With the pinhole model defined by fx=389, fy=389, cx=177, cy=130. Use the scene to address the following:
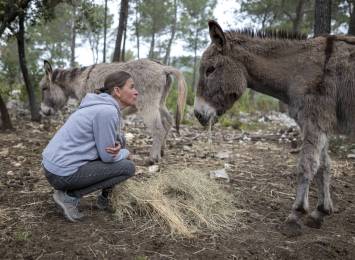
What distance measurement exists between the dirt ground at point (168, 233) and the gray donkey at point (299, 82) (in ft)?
1.00

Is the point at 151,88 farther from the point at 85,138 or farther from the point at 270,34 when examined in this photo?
the point at 85,138

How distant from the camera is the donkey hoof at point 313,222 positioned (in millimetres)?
3992

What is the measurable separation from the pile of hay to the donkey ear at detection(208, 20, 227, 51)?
61.9 inches

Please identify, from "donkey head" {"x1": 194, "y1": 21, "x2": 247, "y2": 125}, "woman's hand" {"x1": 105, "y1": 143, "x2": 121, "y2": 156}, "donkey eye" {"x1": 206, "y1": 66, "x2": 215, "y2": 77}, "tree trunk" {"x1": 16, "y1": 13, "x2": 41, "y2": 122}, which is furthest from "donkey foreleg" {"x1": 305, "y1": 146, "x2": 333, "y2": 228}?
"tree trunk" {"x1": 16, "y1": 13, "x2": 41, "y2": 122}

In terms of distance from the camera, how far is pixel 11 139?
300 inches

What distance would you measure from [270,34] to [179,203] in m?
2.10

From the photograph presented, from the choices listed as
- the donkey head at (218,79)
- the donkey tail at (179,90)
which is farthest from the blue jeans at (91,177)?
the donkey tail at (179,90)

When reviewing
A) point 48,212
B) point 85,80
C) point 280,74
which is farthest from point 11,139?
point 280,74

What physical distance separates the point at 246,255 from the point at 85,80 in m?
5.45

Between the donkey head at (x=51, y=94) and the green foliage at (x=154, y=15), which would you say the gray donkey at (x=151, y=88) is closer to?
the donkey head at (x=51, y=94)

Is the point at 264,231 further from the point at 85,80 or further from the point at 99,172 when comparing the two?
the point at 85,80

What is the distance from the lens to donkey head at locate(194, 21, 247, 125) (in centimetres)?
417

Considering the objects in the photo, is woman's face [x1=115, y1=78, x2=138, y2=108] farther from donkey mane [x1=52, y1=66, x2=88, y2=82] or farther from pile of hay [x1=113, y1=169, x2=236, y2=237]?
donkey mane [x1=52, y1=66, x2=88, y2=82]

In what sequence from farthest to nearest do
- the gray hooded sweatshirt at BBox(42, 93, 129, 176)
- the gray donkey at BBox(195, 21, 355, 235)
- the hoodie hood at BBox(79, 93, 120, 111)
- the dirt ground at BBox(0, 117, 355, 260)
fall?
1. the gray donkey at BBox(195, 21, 355, 235)
2. the hoodie hood at BBox(79, 93, 120, 111)
3. the gray hooded sweatshirt at BBox(42, 93, 129, 176)
4. the dirt ground at BBox(0, 117, 355, 260)
